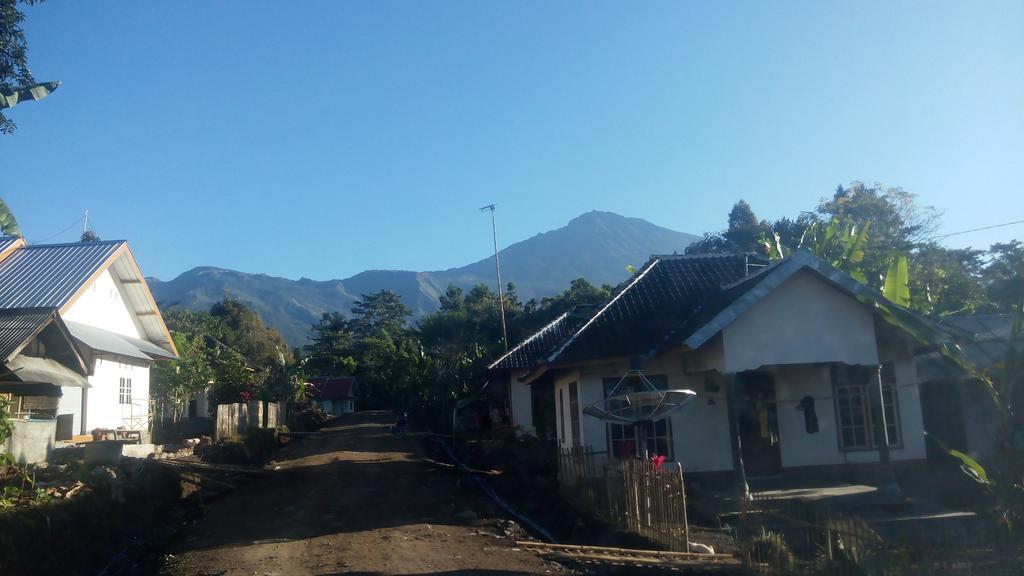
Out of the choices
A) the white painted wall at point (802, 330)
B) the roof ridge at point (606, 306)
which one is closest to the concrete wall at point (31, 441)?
the roof ridge at point (606, 306)

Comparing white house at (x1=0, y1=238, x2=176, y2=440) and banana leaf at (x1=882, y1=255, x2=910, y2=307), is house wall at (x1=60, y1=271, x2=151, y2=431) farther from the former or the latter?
banana leaf at (x1=882, y1=255, x2=910, y2=307)

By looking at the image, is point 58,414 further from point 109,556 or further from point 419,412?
point 419,412

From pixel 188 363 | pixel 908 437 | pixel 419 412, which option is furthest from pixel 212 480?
pixel 419 412

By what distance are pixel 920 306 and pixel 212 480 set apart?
16.4m

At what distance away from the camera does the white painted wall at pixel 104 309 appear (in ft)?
70.1

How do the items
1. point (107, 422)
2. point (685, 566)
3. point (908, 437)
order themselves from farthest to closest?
point (107, 422), point (908, 437), point (685, 566)

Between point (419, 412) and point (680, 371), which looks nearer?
point (680, 371)

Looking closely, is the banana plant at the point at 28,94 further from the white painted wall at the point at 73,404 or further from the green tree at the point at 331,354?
the green tree at the point at 331,354

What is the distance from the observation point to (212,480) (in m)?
18.4

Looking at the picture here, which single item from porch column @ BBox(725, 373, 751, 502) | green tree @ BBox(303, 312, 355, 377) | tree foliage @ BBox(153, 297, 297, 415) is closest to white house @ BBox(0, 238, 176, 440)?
tree foliage @ BBox(153, 297, 297, 415)

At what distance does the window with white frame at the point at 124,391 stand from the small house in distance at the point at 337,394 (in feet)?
149

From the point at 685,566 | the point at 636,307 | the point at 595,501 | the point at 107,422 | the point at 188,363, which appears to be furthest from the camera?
the point at 188,363

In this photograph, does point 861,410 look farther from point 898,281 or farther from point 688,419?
point 688,419

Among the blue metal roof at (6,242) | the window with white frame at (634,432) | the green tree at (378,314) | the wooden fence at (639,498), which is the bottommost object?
the wooden fence at (639,498)
